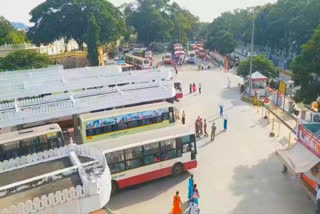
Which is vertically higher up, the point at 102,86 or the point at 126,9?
the point at 126,9

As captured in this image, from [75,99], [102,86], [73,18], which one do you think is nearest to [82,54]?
[73,18]

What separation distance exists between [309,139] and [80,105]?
37.3ft

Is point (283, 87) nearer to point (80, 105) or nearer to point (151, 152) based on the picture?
point (151, 152)

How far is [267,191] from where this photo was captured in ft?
39.3

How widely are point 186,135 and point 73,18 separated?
125ft

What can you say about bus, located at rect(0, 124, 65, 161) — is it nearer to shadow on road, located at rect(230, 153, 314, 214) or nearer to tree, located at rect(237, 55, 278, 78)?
shadow on road, located at rect(230, 153, 314, 214)

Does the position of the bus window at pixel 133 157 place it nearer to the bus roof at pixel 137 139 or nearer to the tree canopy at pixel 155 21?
the bus roof at pixel 137 139

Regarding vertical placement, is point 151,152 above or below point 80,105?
below

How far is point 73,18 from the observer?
1785 inches

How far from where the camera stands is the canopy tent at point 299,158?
35.8 ft

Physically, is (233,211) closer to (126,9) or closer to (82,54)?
(82,54)

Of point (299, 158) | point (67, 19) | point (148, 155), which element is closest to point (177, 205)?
point (148, 155)

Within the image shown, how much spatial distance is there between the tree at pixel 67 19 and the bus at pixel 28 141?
106ft

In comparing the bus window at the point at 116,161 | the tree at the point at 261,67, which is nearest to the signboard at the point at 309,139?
the bus window at the point at 116,161
